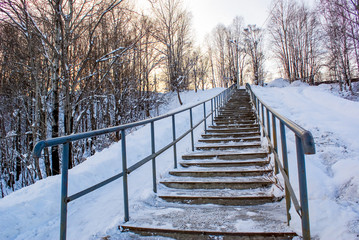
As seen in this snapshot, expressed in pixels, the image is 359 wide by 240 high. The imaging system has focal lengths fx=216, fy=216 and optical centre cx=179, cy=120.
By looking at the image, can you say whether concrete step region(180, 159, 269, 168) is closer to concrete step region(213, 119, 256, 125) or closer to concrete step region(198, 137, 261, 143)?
concrete step region(198, 137, 261, 143)

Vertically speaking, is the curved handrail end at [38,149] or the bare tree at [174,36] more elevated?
the bare tree at [174,36]

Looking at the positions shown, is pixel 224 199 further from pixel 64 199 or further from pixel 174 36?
pixel 174 36

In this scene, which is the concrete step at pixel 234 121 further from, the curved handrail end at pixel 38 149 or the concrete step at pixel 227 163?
the curved handrail end at pixel 38 149

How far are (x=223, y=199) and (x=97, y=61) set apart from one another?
6.92 meters

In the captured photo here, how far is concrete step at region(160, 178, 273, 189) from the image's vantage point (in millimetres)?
3168

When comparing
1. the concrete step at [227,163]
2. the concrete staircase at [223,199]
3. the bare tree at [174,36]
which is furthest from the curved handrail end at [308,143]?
the bare tree at [174,36]

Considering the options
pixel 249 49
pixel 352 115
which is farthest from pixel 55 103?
pixel 249 49

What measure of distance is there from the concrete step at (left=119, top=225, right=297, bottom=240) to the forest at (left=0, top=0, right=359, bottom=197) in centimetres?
664

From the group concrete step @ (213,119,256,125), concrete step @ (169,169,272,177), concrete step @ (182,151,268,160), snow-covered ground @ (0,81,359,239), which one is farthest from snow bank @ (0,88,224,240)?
concrete step @ (213,119,256,125)

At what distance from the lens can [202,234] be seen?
2090 mm

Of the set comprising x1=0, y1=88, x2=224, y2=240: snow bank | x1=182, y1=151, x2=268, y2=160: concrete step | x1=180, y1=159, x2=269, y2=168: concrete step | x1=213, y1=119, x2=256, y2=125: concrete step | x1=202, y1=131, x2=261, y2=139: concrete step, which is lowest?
x1=0, y1=88, x2=224, y2=240: snow bank

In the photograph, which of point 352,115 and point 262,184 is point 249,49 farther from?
point 262,184

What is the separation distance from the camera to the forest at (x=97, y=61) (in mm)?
7711

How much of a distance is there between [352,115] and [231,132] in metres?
4.62
